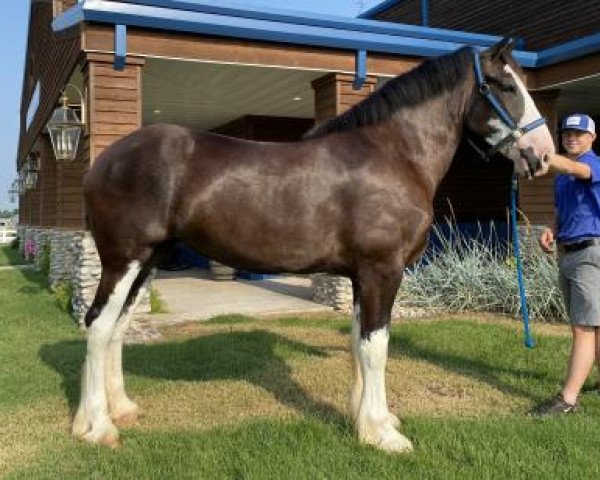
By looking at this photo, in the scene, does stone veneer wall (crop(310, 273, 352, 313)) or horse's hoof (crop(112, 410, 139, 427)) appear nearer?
horse's hoof (crop(112, 410, 139, 427))

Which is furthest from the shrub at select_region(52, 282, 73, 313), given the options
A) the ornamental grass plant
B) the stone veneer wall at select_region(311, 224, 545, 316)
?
the ornamental grass plant

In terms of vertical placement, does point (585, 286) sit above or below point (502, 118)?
below

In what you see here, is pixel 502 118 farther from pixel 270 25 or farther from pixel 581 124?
pixel 270 25

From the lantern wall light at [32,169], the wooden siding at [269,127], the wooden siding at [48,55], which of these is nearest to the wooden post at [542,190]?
the wooden siding at [269,127]

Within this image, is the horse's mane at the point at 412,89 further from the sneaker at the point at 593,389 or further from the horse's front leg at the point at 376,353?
the sneaker at the point at 593,389

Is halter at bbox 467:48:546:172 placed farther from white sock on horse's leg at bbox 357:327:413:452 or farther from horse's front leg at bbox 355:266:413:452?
white sock on horse's leg at bbox 357:327:413:452

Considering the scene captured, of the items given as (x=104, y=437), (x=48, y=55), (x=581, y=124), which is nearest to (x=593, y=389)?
(x=581, y=124)

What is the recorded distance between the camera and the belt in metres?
4.12

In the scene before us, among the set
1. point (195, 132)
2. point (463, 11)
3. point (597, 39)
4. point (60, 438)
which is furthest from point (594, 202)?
point (463, 11)

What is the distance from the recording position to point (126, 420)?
4.02 m

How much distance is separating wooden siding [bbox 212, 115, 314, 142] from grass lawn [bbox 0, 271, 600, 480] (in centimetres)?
754

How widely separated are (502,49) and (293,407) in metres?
2.74

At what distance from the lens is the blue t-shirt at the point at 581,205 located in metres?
4.08

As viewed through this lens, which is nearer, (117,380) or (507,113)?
(507,113)
